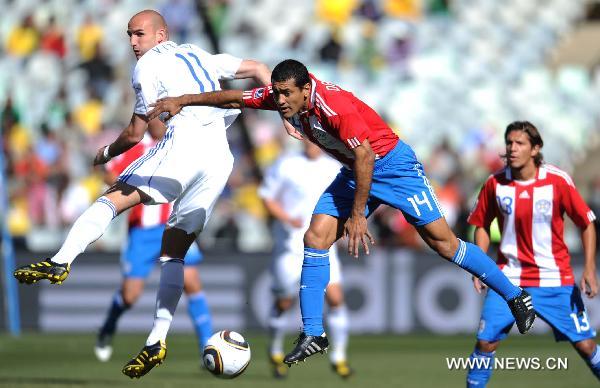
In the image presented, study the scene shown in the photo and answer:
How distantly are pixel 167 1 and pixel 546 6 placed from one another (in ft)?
26.9

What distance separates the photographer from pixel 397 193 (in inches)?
333

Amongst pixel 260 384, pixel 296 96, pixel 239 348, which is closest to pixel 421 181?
pixel 296 96

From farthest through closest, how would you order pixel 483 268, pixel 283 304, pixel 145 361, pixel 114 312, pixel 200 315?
1. pixel 114 312
2. pixel 283 304
3. pixel 200 315
4. pixel 483 268
5. pixel 145 361

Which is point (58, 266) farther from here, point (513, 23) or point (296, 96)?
point (513, 23)

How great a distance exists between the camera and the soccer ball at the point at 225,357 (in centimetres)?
870

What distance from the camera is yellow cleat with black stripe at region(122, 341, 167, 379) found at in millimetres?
8320

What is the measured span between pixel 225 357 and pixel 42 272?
1683mm

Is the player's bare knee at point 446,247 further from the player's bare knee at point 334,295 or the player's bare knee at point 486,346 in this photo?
the player's bare knee at point 334,295

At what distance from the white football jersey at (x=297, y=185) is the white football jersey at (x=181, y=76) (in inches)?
170

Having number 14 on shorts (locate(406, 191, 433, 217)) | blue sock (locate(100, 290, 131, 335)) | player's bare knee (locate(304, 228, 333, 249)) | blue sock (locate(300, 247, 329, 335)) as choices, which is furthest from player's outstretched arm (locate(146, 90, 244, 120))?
blue sock (locate(100, 290, 131, 335))

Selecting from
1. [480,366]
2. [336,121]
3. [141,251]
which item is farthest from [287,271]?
[336,121]

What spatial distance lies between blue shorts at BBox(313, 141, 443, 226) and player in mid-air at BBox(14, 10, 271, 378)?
943mm

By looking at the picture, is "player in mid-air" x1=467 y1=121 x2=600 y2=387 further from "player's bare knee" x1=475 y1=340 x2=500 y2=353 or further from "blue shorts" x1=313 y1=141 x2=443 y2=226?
"blue shorts" x1=313 y1=141 x2=443 y2=226

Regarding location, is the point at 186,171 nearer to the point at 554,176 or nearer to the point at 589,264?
the point at 554,176
